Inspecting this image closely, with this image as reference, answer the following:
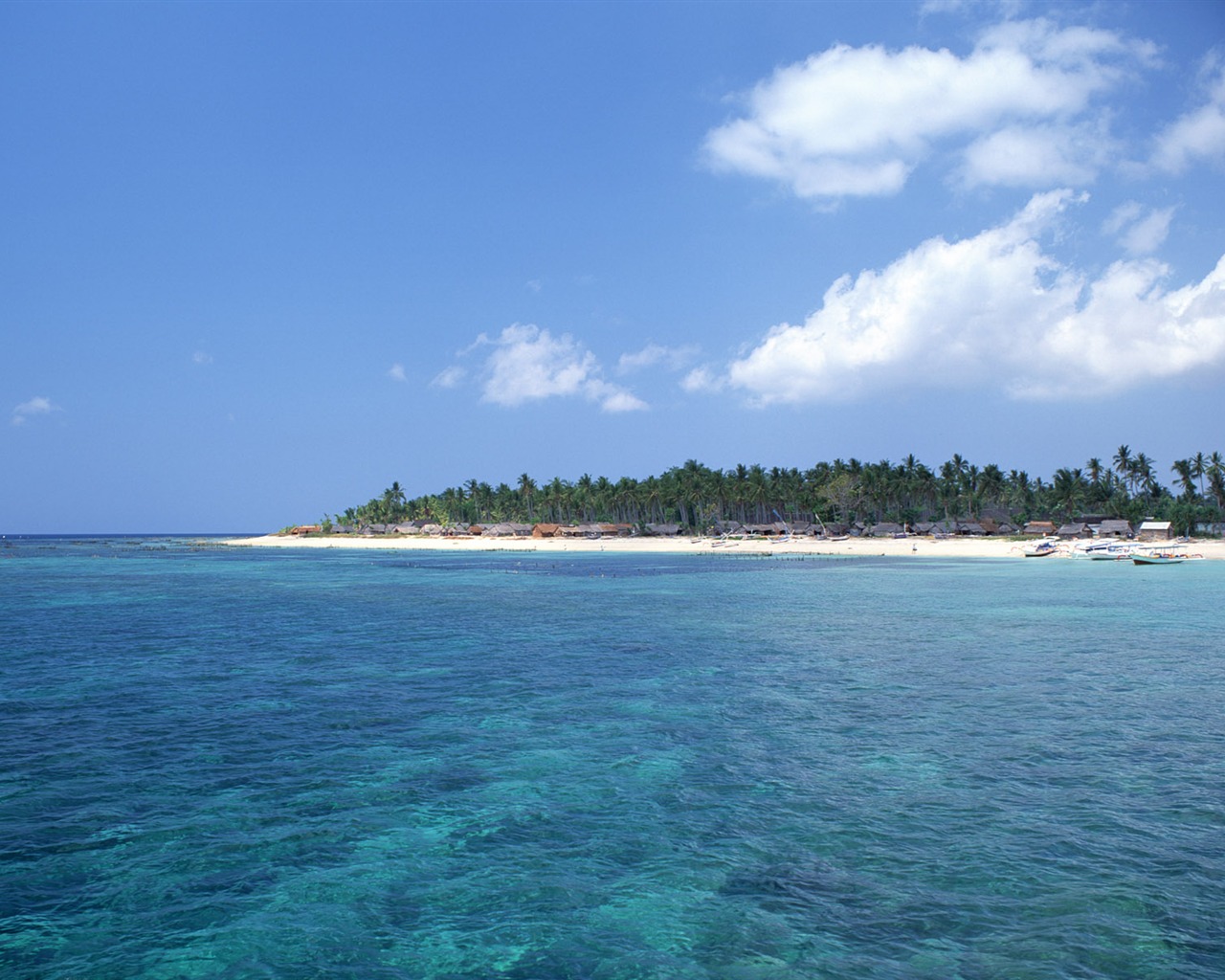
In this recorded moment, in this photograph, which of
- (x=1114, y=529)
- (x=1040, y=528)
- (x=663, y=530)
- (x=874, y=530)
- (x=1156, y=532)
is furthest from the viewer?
(x=663, y=530)

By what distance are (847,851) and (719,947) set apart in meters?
2.95

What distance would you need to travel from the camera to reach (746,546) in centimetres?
12025

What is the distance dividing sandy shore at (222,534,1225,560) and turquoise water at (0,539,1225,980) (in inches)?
3062

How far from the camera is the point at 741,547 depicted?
388 feet

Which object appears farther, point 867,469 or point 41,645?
point 867,469

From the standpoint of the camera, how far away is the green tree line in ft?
416

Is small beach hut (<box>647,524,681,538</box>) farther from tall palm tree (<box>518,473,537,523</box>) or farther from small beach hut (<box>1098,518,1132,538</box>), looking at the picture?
small beach hut (<box>1098,518,1132,538</box>)

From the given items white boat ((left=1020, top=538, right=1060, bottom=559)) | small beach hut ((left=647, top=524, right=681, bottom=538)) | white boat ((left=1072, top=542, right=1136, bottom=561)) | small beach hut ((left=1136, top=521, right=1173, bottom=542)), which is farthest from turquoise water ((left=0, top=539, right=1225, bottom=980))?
small beach hut ((left=647, top=524, right=681, bottom=538))

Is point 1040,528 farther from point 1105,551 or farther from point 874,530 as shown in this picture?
point 1105,551

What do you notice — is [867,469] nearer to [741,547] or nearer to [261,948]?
[741,547]

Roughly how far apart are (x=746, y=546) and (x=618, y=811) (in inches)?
4328

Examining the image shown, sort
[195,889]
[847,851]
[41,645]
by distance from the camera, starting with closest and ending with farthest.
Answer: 1. [195,889]
2. [847,851]
3. [41,645]

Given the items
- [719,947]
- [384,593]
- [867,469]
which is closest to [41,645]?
[384,593]

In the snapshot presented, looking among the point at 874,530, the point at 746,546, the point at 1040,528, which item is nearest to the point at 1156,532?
the point at 1040,528
